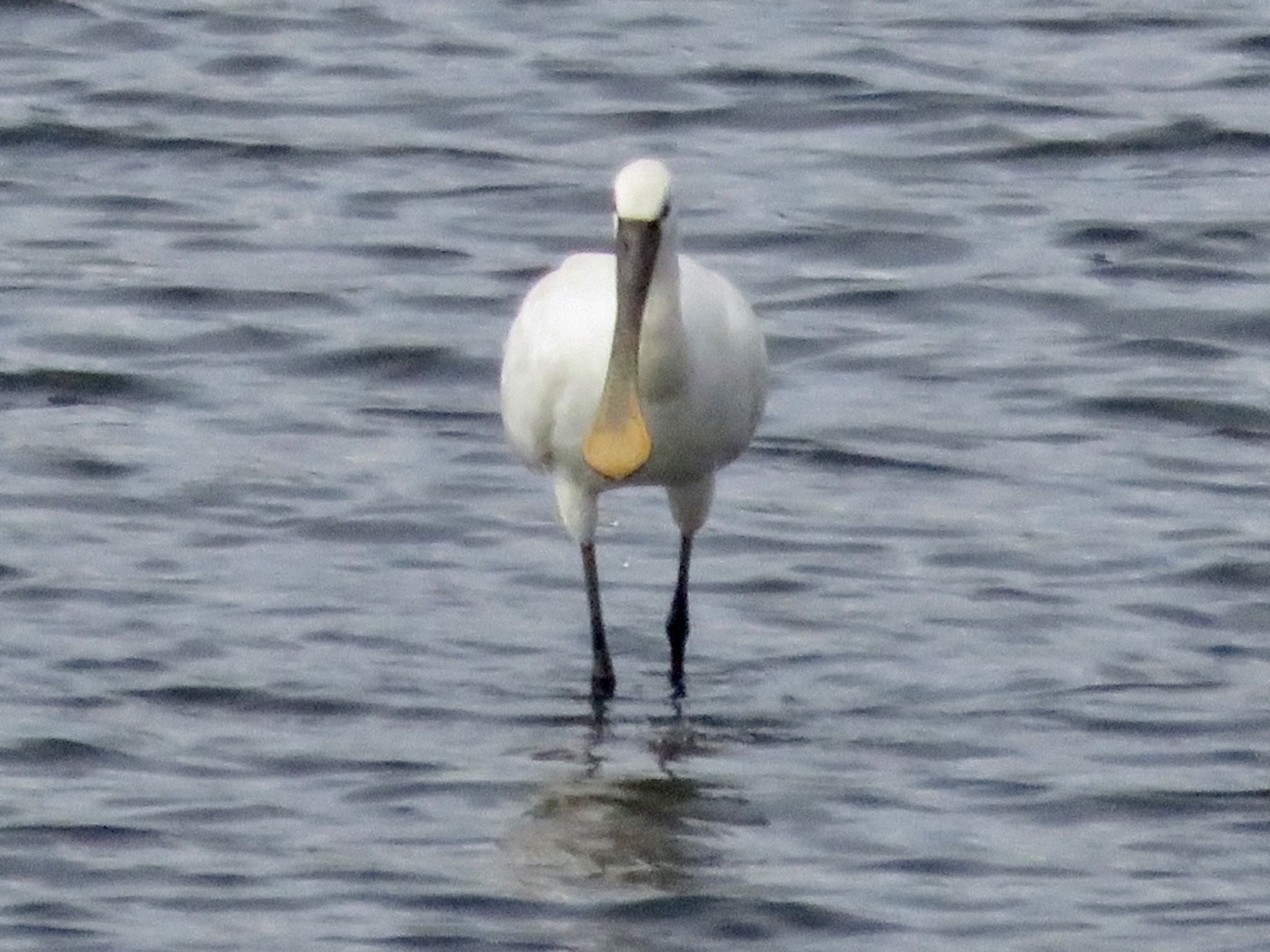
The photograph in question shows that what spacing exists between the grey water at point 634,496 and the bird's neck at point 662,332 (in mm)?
713

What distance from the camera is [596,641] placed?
8789mm

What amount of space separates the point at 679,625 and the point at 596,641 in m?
0.23

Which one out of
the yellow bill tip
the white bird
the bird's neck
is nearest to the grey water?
the white bird

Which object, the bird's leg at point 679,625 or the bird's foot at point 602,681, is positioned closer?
the bird's foot at point 602,681

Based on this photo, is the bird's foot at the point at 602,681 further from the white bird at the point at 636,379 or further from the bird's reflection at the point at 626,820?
the bird's reflection at the point at 626,820

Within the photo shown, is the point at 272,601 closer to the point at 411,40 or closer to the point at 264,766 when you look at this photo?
the point at 264,766

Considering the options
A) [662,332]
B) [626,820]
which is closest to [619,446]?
[662,332]

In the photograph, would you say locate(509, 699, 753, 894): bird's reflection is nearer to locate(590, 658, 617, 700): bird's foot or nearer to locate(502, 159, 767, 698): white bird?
locate(590, 658, 617, 700): bird's foot

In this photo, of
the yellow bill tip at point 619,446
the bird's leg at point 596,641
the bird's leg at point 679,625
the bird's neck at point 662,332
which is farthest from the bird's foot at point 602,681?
the bird's neck at point 662,332

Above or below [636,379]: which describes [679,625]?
below

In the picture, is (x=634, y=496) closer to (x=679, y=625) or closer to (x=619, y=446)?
(x=679, y=625)

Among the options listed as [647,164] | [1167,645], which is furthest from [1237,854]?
[647,164]

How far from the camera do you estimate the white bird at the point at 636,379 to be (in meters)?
8.43

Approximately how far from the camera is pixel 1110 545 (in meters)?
9.69
